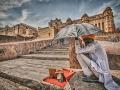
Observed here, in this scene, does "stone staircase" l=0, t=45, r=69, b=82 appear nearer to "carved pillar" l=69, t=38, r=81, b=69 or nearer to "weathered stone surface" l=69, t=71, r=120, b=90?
"carved pillar" l=69, t=38, r=81, b=69


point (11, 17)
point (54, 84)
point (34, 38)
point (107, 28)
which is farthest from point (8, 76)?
point (34, 38)

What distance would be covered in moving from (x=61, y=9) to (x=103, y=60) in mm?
3616

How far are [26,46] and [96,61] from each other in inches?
228

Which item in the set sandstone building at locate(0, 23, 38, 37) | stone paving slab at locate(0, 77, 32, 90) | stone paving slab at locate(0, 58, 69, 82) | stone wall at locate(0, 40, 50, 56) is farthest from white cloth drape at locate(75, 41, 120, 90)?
sandstone building at locate(0, 23, 38, 37)

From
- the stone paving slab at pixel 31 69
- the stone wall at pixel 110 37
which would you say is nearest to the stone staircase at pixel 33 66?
the stone paving slab at pixel 31 69

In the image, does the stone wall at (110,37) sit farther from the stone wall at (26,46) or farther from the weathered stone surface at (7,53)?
the weathered stone surface at (7,53)

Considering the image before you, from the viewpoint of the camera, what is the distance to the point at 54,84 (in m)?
2.95

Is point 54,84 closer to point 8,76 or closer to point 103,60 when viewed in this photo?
point 103,60

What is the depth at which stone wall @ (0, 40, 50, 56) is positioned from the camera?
22.1ft

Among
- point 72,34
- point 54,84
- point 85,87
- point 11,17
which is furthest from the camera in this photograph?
point 11,17

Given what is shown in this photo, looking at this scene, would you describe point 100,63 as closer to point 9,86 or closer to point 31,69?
point 9,86

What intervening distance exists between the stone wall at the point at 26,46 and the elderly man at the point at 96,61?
465 cm

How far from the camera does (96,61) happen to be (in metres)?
2.53

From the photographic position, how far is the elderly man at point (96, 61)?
94.0 inches
